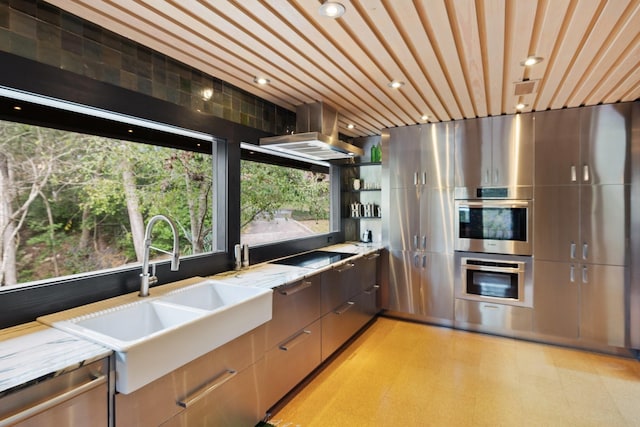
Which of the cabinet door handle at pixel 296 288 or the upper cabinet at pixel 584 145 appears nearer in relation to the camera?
the cabinet door handle at pixel 296 288

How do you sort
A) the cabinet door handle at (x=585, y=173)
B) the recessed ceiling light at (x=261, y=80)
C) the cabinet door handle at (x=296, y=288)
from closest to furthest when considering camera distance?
1. the cabinet door handle at (x=296, y=288)
2. the recessed ceiling light at (x=261, y=80)
3. the cabinet door handle at (x=585, y=173)

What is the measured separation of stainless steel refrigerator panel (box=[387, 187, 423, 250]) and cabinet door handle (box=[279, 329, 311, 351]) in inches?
77.5

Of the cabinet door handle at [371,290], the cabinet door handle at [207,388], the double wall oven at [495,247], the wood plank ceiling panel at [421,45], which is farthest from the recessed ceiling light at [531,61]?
the cabinet door handle at [207,388]

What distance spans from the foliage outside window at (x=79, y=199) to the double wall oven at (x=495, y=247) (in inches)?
117

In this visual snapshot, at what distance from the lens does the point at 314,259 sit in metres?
3.27

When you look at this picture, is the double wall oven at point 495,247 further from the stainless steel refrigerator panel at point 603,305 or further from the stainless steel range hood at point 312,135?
the stainless steel range hood at point 312,135

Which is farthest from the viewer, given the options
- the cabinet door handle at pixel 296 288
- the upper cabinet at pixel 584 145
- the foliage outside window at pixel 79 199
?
the upper cabinet at pixel 584 145

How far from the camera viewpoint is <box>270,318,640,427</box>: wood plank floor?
2.23 m

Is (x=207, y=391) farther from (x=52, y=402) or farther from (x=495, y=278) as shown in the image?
(x=495, y=278)

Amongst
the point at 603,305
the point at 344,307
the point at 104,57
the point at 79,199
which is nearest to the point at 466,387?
the point at 344,307

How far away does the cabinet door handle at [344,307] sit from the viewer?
3065 mm

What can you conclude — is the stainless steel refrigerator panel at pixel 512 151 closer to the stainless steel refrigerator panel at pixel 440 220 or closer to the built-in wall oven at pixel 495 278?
the stainless steel refrigerator panel at pixel 440 220

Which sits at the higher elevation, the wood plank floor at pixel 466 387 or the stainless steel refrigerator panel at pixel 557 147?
the stainless steel refrigerator panel at pixel 557 147

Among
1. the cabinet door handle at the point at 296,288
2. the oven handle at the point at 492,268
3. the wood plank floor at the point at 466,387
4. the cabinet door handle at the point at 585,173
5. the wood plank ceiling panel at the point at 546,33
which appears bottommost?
the wood plank floor at the point at 466,387
